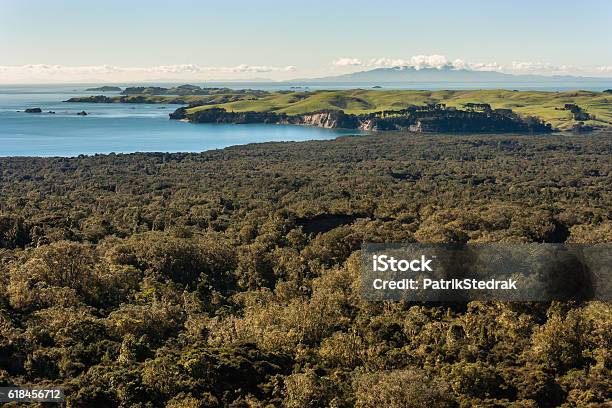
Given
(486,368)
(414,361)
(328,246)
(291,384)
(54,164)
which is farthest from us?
(54,164)

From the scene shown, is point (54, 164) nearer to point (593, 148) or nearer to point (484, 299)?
point (484, 299)

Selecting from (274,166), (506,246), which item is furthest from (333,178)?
(506,246)

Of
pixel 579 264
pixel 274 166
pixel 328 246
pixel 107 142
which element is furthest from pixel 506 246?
pixel 107 142

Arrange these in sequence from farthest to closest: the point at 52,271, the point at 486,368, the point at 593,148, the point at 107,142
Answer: the point at 107,142, the point at 593,148, the point at 52,271, the point at 486,368

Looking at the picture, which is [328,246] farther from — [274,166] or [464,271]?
[274,166]

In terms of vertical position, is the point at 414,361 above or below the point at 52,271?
below

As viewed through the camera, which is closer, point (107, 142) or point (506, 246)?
point (506, 246)
